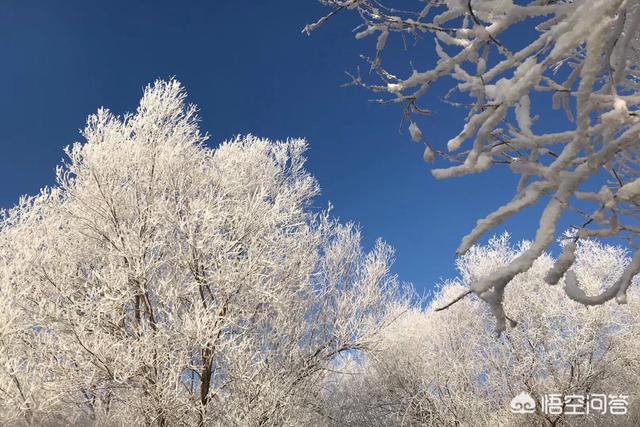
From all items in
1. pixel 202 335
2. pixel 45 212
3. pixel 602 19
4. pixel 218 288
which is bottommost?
pixel 602 19

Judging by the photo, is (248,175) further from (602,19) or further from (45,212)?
(602,19)

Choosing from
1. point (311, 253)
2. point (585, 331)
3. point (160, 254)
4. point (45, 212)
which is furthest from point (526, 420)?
point (45, 212)

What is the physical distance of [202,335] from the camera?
23.1ft

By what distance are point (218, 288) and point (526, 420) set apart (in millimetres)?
7982

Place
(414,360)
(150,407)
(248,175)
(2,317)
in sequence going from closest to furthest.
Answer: (150,407)
(2,317)
(248,175)
(414,360)

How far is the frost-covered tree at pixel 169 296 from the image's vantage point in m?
7.12

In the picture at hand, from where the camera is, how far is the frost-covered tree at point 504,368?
1085 cm

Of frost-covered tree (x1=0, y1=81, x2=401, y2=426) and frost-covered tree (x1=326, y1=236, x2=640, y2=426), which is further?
frost-covered tree (x1=326, y1=236, x2=640, y2=426)

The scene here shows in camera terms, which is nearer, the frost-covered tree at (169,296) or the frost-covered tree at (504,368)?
the frost-covered tree at (169,296)

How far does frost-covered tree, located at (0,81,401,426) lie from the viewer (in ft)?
23.4

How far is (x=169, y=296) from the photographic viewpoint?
23.3 ft

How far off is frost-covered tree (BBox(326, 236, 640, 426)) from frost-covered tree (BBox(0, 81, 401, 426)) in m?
1.71

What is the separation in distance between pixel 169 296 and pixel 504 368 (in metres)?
8.08

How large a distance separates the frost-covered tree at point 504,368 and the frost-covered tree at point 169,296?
1.71 metres
